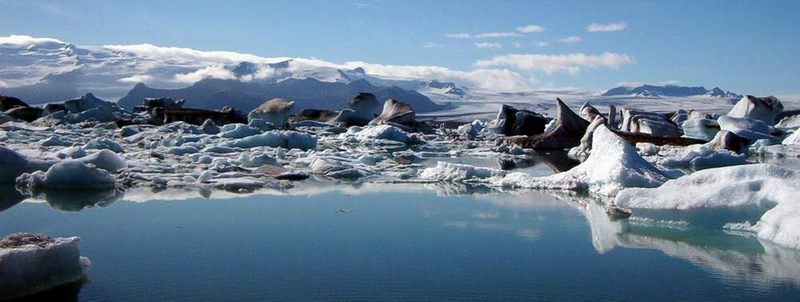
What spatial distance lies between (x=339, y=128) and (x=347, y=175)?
45.1 ft

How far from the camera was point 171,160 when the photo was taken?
918 cm

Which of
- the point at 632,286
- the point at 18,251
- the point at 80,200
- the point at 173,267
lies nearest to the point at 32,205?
the point at 80,200

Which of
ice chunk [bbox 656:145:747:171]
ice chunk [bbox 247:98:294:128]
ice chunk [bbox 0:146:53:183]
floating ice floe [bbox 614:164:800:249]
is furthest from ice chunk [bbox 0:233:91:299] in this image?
ice chunk [bbox 247:98:294:128]

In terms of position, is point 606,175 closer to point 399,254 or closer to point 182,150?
point 399,254

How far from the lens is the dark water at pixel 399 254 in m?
3.07

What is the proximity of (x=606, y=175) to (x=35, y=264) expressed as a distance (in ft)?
16.3

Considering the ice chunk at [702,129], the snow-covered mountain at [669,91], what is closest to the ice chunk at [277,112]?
the ice chunk at [702,129]

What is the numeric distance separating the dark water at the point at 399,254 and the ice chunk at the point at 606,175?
2.86 ft

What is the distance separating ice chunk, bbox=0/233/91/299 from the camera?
2.73m

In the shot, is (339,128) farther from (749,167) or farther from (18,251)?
(18,251)

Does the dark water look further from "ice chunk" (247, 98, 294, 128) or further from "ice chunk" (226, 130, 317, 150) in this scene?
"ice chunk" (247, 98, 294, 128)

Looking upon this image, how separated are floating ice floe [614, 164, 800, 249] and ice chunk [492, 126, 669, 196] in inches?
42.1

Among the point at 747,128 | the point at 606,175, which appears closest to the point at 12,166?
the point at 606,175

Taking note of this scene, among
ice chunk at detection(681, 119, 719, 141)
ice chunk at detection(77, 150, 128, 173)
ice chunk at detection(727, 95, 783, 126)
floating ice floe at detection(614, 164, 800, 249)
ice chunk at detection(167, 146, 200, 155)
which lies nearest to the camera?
floating ice floe at detection(614, 164, 800, 249)
